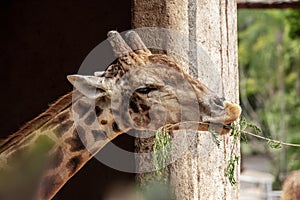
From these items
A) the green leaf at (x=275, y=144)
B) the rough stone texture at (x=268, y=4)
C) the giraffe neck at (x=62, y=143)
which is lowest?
the rough stone texture at (x=268, y=4)

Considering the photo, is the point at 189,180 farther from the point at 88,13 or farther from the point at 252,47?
the point at 252,47

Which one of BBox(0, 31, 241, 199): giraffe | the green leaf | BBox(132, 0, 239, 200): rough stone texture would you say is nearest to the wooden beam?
BBox(132, 0, 239, 200): rough stone texture

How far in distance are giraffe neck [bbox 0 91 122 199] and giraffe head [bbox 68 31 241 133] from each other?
69mm

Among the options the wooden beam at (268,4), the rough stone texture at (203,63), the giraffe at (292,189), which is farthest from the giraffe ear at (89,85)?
the wooden beam at (268,4)

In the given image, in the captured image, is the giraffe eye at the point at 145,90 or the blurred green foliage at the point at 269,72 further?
the blurred green foliage at the point at 269,72

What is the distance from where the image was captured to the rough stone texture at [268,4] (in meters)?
6.76

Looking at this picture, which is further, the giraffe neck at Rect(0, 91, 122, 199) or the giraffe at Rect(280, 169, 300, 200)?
the giraffe at Rect(280, 169, 300, 200)

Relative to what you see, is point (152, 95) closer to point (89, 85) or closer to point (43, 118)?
point (89, 85)

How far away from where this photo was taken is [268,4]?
22.7 feet

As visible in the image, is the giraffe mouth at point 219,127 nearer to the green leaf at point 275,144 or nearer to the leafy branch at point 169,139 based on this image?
the leafy branch at point 169,139

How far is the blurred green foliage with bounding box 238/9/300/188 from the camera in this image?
572 inches

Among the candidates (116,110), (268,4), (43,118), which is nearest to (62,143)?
(43,118)

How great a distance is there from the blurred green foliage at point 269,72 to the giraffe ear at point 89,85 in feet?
37.1

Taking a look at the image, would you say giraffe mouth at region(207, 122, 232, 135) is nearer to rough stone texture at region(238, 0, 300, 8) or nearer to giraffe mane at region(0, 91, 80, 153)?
giraffe mane at region(0, 91, 80, 153)
